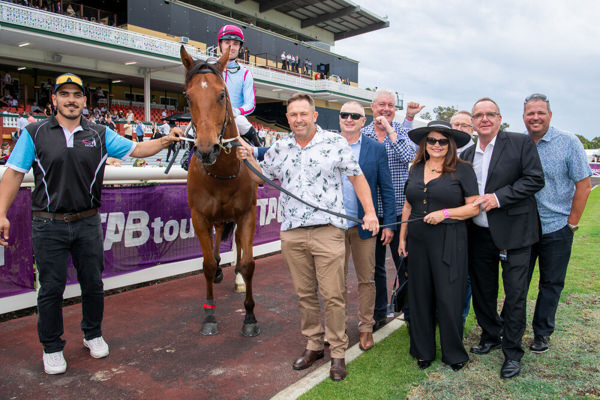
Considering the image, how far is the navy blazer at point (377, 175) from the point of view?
3703 mm

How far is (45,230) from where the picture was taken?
3242 millimetres

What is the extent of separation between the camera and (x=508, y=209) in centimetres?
327

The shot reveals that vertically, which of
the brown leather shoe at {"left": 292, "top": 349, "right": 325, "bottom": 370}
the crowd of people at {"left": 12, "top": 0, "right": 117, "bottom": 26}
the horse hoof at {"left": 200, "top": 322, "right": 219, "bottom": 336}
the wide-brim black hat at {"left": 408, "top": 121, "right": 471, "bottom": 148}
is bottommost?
the horse hoof at {"left": 200, "top": 322, "right": 219, "bottom": 336}

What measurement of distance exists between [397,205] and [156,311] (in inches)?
113

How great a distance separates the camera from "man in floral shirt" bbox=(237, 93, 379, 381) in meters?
3.14

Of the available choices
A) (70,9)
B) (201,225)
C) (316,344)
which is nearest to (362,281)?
(316,344)

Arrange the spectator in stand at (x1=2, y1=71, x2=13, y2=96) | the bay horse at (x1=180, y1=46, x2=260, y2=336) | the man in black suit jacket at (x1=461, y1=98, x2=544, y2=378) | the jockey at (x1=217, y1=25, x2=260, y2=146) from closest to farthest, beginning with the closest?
the man in black suit jacket at (x1=461, y1=98, x2=544, y2=378)
the bay horse at (x1=180, y1=46, x2=260, y2=336)
the jockey at (x1=217, y1=25, x2=260, y2=146)
the spectator in stand at (x1=2, y1=71, x2=13, y2=96)

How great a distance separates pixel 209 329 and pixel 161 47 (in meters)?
26.4

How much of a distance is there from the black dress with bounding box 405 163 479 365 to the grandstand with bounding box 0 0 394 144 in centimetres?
1972

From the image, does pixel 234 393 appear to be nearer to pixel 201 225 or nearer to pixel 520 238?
pixel 201 225

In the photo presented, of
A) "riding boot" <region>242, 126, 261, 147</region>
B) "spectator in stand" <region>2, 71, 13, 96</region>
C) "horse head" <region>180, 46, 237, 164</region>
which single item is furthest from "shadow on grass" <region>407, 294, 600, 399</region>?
"spectator in stand" <region>2, 71, 13, 96</region>

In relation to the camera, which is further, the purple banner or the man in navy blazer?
the purple banner

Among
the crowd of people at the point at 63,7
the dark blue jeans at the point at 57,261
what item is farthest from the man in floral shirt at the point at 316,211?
the crowd of people at the point at 63,7

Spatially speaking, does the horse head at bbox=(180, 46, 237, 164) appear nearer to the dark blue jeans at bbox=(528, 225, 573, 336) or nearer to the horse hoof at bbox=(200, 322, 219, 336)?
the horse hoof at bbox=(200, 322, 219, 336)
